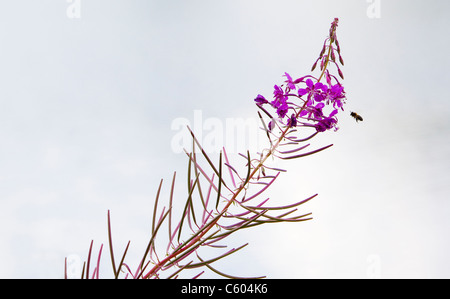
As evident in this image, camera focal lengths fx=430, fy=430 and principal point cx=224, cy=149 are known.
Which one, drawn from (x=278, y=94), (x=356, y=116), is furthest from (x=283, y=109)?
(x=356, y=116)

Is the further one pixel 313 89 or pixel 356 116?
pixel 356 116

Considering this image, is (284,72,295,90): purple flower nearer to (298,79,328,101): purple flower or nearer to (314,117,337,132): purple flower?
(298,79,328,101): purple flower

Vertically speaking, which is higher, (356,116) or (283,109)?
(356,116)

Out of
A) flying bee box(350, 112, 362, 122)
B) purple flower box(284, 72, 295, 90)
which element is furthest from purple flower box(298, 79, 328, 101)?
flying bee box(350, 112, 362, 122)

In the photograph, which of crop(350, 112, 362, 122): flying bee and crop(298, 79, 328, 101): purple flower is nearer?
crop(298, 79, 328, 101): purple flower

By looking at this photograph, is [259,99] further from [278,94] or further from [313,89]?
[313,89]

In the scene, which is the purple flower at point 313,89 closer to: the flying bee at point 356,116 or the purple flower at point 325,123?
the purple flower at point 325,123


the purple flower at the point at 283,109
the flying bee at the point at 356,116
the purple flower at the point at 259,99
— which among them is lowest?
the purple flower at the point at 283,109

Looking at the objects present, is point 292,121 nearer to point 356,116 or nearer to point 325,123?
point 325,123

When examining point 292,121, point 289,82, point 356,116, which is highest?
point 356,116

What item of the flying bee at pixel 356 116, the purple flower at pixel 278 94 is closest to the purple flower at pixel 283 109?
the purple flower at pixel 278 94
